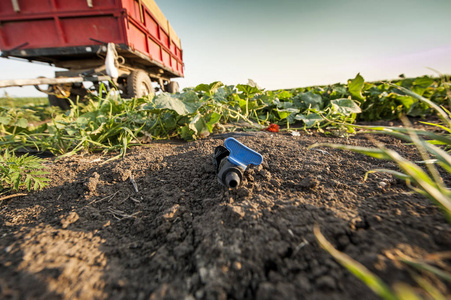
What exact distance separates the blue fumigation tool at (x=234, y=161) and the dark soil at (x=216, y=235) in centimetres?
6

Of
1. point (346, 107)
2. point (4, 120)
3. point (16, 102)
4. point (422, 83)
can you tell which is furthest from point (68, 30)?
point (16, 102)

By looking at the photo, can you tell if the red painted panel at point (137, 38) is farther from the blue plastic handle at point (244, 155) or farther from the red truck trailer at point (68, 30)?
the blue plastic handle at point (244, 155)

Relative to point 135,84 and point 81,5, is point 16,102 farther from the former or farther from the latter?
point 135,84

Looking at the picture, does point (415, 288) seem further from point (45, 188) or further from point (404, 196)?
point (45, 188)

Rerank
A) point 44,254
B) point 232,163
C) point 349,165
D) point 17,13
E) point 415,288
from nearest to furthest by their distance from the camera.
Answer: point 415,288, point 44,254, point 232,163, point 349,165, point 17,13

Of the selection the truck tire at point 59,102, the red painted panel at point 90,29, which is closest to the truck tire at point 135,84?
the red painted panel at point 90,29

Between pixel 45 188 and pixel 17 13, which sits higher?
pixel 17 13

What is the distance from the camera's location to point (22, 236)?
1.85 ft

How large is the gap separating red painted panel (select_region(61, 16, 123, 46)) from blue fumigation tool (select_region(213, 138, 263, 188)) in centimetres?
405

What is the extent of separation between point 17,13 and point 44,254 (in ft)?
18.2

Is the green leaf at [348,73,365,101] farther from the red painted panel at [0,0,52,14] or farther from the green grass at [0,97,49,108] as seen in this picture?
the red painted panel at [0,0,52,14]

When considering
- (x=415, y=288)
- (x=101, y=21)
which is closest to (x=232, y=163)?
(x=415, y=288)

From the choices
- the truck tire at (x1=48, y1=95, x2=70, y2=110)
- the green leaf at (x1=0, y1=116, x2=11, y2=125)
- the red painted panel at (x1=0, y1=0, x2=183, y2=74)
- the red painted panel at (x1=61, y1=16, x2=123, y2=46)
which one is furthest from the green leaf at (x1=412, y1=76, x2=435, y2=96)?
→ the truck tire at (x1=48, y1=95, x2=70, y2=110)

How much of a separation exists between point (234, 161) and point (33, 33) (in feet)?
17.6
